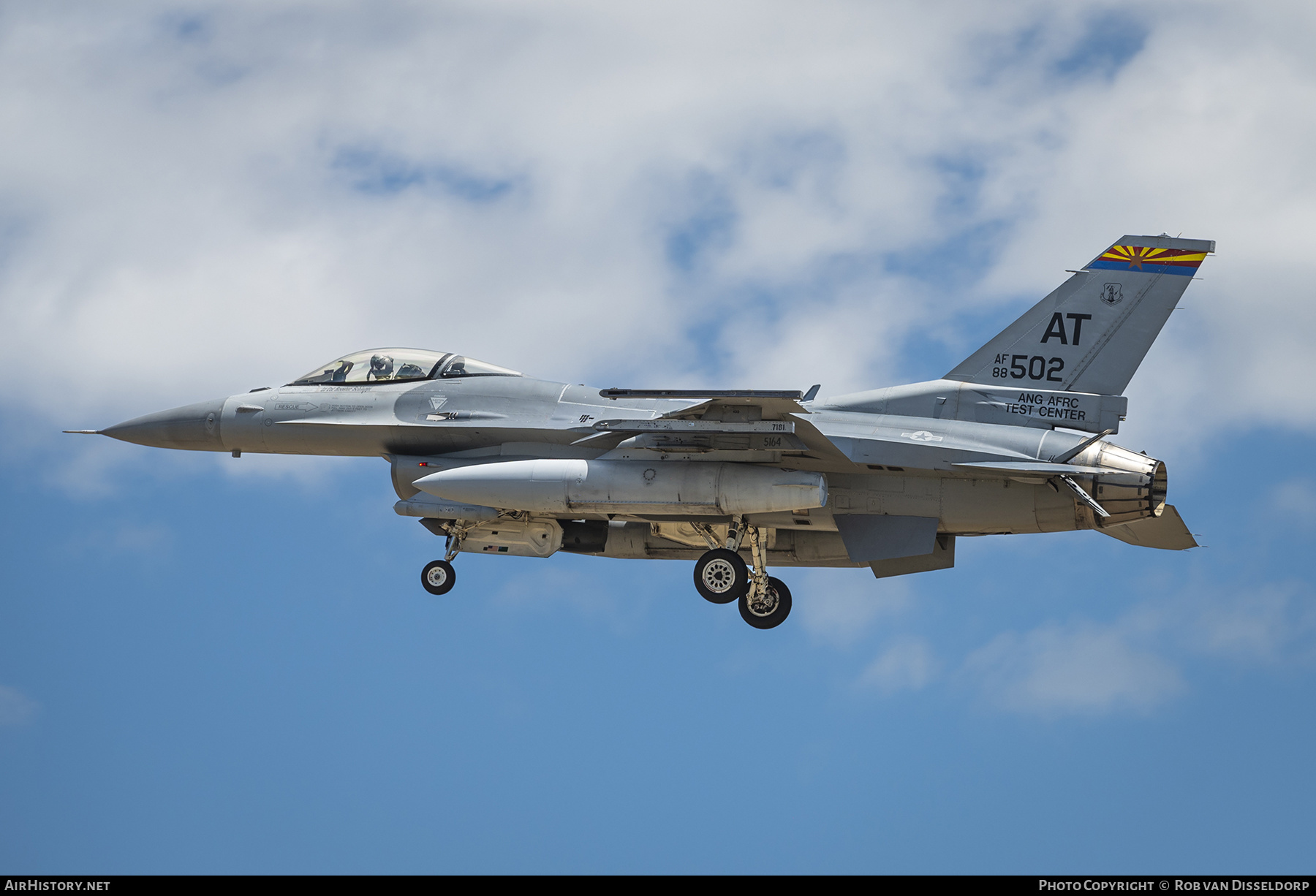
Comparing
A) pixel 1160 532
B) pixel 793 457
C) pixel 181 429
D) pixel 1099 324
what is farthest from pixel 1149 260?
pixel 181 429

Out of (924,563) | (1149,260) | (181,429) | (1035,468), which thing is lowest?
(924,563)

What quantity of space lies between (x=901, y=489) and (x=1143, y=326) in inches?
146

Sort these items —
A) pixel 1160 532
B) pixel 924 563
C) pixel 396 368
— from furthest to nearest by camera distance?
pixel 396 368
pixel 924 563
pixel 1160 532

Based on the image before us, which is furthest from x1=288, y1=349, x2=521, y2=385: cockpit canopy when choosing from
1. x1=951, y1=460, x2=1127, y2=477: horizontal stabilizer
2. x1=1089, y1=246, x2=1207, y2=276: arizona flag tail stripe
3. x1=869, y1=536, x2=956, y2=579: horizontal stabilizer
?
x1=1089, y1=246, x2=1207, y2=276: arizona flag tail stripe

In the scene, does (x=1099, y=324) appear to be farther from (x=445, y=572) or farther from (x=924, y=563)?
(x=445, y=572)

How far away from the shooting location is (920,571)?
21.0m

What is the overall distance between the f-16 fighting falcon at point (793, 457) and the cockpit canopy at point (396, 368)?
6cm

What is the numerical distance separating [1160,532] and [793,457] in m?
4.79

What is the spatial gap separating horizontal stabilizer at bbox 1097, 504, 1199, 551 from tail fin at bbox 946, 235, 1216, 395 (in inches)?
65.6

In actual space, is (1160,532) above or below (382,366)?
below

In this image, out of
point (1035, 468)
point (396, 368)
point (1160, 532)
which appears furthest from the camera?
point (396, 368)

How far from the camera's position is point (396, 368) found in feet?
73.1
